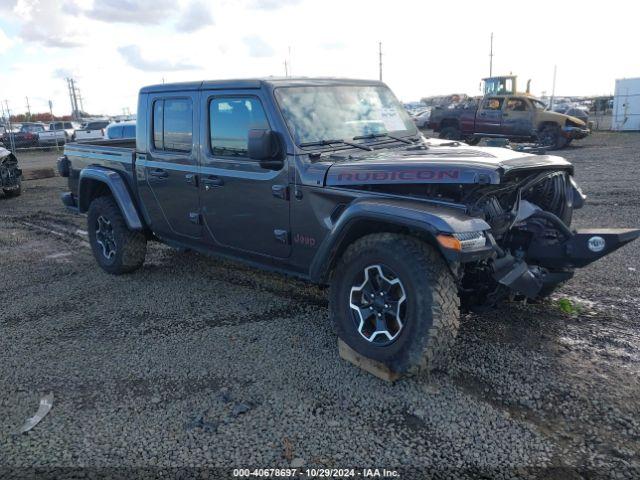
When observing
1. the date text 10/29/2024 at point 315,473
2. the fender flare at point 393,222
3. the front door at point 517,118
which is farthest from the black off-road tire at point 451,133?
the date text 10/29/2024 at point 315,473

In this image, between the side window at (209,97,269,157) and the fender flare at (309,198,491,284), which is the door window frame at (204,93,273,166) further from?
the fender flare at (309,198,491,284)

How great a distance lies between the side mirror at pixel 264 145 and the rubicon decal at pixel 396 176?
0.48 meters

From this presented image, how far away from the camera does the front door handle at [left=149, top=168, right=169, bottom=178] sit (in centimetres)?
512

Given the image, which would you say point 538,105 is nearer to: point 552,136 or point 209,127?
point 552,136

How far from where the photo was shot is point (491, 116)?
734 inches

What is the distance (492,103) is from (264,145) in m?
16.6

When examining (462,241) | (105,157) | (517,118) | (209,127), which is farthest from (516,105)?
(462,241)

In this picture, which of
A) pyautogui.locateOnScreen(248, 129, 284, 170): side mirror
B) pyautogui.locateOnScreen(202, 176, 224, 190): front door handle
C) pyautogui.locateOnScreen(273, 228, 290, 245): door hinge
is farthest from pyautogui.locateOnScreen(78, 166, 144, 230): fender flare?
pyautogui.locateOnScreen(248, 129, 284, 170): side mirror

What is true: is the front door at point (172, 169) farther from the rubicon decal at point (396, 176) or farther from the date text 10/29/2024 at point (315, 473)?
the date text 10/29/2024 at point (315, 473)

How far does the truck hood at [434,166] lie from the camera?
10.9 ft

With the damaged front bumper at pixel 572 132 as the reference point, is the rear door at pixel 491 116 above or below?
above

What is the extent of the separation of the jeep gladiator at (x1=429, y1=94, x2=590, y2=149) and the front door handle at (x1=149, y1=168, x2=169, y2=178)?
14.4 metres

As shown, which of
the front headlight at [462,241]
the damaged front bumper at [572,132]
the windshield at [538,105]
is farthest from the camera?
the windshield at [538,105]

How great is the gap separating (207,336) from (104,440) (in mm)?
1393
